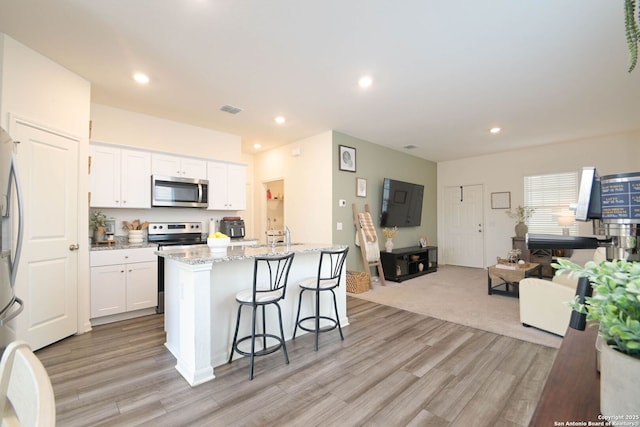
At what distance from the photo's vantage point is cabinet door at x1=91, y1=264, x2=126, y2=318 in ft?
10.7

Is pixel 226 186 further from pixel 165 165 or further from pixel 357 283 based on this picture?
pixel 357 283

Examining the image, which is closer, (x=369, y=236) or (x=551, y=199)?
(x=369, y=236)

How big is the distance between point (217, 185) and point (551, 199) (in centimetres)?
647

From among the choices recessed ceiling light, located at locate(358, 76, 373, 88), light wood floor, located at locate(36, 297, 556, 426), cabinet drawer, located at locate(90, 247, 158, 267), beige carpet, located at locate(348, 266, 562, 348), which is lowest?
light wood floor, located at locate(36, 297, 556, 426)

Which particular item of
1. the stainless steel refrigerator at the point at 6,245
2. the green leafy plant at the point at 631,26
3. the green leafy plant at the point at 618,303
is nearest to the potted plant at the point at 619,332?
the green leafy plant at the point at 618,303

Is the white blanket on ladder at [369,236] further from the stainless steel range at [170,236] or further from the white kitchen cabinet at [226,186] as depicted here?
the stainless steel range at [170,236]

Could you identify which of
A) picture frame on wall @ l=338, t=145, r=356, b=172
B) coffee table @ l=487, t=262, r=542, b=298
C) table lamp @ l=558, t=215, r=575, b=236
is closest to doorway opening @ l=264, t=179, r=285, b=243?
picture frame on wall @ l=338, t=145, r=356, b=172

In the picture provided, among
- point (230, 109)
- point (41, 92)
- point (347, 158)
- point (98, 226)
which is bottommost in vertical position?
point (98, 226)

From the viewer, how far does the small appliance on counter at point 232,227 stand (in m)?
4.78

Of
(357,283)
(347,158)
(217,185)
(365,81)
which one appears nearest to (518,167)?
(347,158)

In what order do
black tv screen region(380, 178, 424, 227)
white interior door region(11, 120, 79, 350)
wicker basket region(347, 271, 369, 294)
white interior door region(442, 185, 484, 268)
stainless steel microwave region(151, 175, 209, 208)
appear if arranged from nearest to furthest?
white interior door region(11, 120, 79, 350)
stainless steel microwave region(151, 175, 209, 208)
wicker basket region(347, 271, 369, 294)
black tv screen region(380, 178, 424, 227)
white interior door region(442, 185, 484, 268)

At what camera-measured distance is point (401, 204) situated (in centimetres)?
614

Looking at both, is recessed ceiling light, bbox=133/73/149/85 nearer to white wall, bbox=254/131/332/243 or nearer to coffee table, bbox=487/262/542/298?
white wall, bbox=254/131/332/243

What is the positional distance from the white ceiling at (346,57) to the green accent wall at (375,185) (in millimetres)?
1081
